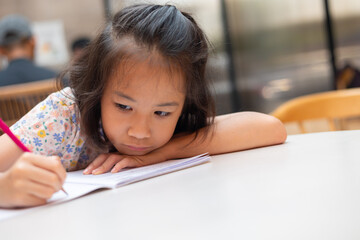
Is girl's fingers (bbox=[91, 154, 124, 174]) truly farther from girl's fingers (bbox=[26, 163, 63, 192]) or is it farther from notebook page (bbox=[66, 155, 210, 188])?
girl's fingers (bbox=[26, 163, 63, 192])

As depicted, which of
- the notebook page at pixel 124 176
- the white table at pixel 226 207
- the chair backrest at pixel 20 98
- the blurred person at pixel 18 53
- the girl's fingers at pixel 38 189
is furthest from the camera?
the blurred person at pixel 18 53

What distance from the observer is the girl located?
88cm

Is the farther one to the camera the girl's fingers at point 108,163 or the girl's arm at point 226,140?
the girl's arm at point 226,140

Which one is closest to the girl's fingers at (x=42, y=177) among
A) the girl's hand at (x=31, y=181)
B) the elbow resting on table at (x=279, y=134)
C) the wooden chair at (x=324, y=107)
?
the girl's hand at (x=31, y=181)

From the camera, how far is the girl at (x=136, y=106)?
0.88 meters

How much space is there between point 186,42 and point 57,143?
1.12 ft

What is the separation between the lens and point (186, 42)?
917 millimetres

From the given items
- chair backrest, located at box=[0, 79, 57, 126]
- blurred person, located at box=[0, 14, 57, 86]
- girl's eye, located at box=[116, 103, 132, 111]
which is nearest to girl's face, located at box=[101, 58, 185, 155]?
girl's eye, located at box=[116, 103, 132, 111]

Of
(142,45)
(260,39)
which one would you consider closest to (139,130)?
(142,45)

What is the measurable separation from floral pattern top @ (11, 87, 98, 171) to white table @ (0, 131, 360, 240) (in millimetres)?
308

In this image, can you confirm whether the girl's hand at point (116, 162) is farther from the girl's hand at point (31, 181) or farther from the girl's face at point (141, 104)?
the girl's hand at point (31, 181)

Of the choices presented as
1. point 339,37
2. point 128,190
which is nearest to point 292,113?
point 128,190

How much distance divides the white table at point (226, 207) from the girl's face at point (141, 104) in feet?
0.50

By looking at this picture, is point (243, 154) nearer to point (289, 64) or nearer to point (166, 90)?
point (166, 90)
